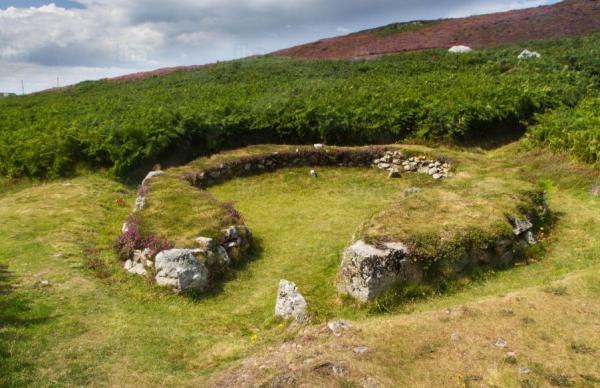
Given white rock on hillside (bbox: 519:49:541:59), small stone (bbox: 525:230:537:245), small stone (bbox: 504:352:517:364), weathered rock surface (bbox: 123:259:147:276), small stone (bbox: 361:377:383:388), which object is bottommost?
small stone (bbox: 504:352:517:364)

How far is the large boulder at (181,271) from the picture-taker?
1102 cm

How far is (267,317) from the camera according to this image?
10.2 metres

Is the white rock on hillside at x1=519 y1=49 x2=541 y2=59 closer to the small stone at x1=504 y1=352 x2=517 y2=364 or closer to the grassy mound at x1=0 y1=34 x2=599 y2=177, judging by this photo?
the grassy mound at x1=0 y1=34 x2=599 y2=177

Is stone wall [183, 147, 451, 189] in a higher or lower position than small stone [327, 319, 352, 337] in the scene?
higher

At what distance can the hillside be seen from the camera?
168ft

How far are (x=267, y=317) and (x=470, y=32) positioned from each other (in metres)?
53.9

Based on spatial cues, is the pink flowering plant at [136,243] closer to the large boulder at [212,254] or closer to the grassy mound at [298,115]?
the large boulder at [212,254]

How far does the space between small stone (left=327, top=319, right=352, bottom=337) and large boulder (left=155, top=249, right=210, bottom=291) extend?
155 inches

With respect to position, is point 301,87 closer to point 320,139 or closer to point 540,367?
point 320,139

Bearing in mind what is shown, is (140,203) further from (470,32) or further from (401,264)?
(470,32)

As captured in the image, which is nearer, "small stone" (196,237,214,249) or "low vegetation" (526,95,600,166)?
"small stone" (196,237,214,249)

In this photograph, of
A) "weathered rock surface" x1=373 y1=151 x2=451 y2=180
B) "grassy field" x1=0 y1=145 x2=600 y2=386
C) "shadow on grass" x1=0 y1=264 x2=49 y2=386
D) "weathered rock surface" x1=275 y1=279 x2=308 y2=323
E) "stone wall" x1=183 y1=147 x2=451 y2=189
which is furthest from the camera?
"stone wall" x1=183 y1=147 x2=451 y2=189

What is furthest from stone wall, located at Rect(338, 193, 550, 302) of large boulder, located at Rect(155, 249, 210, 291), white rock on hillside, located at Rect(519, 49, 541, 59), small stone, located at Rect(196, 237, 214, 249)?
white rock on hillside, located at Rect(519, 49, 541, 59)

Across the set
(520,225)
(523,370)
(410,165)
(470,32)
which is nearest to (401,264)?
(523,370)
